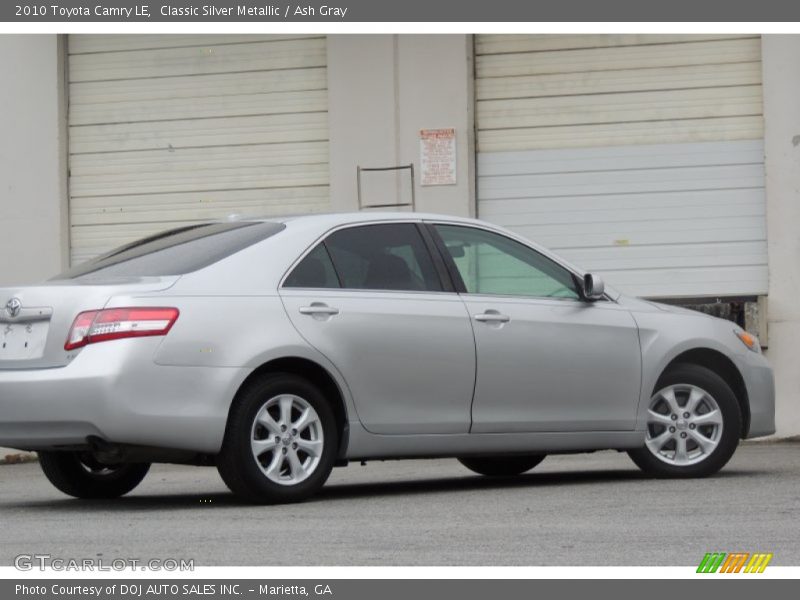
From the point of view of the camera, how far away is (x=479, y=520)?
308 inches

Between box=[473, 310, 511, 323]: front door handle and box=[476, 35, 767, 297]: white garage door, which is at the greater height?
box=[476, 35, 767, 297]: white garage door

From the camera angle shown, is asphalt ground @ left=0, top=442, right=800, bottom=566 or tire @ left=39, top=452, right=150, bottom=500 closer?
asphalt ground @ left=0, top=442, right=800, bottom=566

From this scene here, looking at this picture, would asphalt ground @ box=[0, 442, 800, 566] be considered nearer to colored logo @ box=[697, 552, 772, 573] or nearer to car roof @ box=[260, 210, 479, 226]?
colored logo @ box=[697, 552, 772, 573]

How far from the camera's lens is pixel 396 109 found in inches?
647

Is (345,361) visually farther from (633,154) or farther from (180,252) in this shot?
(633,154)

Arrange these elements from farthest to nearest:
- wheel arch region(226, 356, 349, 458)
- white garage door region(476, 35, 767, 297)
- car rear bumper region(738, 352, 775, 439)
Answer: white garage door region(476, 35, 767, 297)
car rear bumper region(738, 352, 775, 439)
wheel arch region(226, 356, 349, 458)

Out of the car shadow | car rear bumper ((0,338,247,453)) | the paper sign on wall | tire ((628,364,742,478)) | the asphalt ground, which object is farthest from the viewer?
the paper sign on wall

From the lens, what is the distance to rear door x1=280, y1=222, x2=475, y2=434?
8828 mm

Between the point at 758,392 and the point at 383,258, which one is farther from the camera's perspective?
the point at 758,392

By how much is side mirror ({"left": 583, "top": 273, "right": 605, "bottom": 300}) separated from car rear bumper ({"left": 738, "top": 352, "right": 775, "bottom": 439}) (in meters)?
1.15

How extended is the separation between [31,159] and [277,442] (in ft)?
30.2

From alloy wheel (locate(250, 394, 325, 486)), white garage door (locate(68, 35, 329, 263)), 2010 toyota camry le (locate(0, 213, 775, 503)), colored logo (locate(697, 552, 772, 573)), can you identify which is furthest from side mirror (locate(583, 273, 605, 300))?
white garage door (locate(68, 35, 329, 263))

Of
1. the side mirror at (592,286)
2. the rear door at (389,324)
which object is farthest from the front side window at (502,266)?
the rear door at (389,324)

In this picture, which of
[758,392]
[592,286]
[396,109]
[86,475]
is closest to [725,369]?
[758,392]
